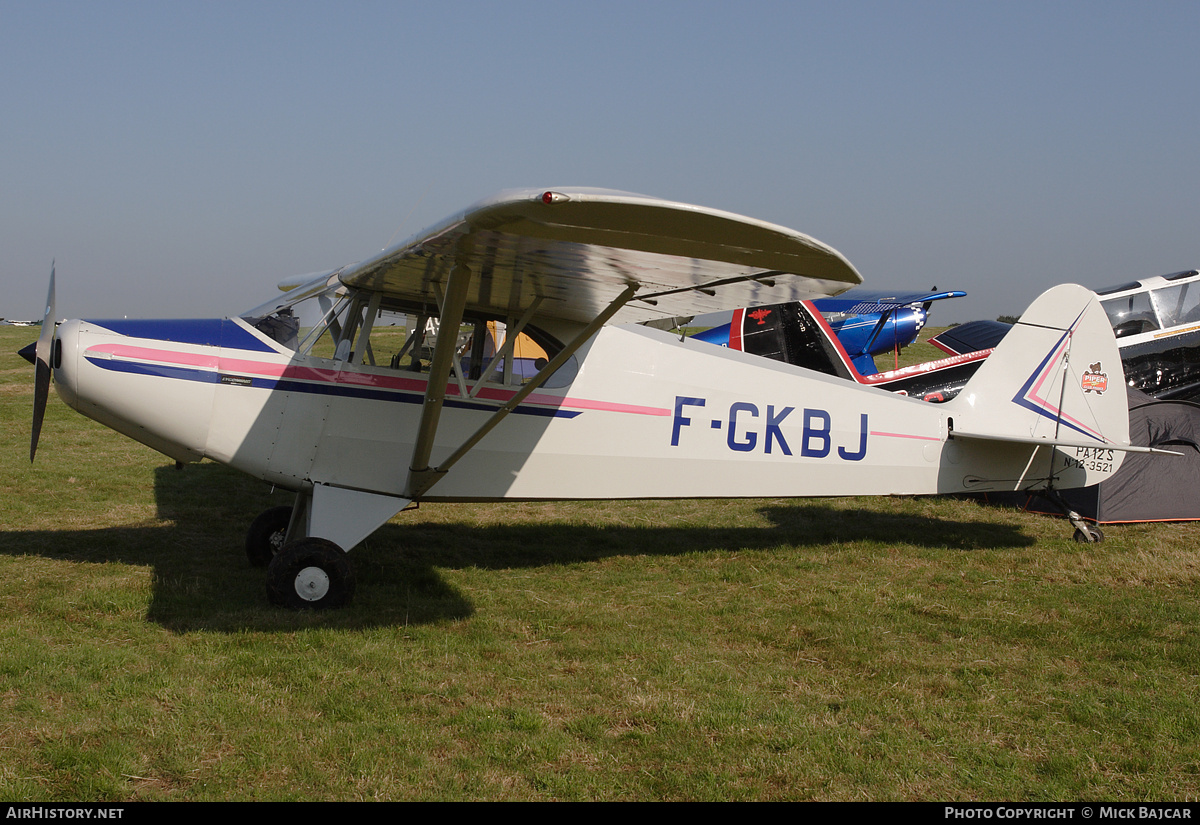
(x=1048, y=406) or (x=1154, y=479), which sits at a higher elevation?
(x=1048, y=406)

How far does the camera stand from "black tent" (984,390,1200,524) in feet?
26.4

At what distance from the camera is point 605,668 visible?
4.40 m

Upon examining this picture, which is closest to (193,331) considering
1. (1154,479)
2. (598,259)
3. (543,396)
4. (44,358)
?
(44,358)

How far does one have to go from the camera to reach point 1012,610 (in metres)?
5.50

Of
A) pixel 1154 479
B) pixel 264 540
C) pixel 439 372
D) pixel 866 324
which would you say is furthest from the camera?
pixel 866 324

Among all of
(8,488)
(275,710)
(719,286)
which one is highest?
(719,286)

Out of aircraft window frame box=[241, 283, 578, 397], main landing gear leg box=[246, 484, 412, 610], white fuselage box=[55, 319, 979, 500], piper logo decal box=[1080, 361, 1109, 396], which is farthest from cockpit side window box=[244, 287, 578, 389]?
piper logo decal box=[1080, 361, 1109, 396]

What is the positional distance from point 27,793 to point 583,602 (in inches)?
129

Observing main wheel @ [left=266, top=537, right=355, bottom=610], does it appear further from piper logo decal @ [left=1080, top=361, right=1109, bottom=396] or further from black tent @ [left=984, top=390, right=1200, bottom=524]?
black tent @ [left=984, top=390, right=1200, bottom=524]

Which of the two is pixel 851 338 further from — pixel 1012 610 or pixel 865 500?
pixel 1012 610

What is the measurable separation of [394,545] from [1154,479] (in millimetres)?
7217

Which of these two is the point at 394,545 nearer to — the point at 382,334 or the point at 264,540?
the point at 264,540

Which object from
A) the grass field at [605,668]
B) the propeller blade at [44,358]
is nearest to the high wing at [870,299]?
the grass field at [605,668]

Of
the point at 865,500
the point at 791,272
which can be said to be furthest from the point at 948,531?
the point at 791,272
